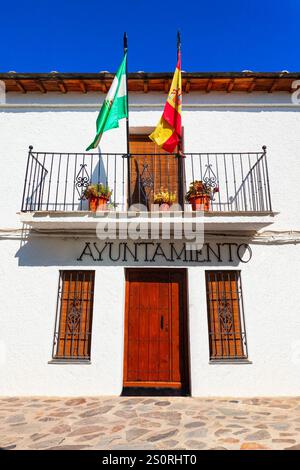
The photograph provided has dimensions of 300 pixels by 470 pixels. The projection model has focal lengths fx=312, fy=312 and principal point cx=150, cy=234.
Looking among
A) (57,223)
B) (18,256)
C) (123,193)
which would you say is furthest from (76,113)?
(18,256)

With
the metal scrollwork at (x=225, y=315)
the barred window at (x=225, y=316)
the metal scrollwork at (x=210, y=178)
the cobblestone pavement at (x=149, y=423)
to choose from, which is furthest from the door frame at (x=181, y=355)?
the metal scrollwork at (x=210, y=178)

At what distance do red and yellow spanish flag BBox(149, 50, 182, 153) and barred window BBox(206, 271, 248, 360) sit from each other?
279 centimetres

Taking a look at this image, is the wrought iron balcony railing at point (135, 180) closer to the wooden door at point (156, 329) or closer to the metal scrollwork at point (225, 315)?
the wooden door at point (156, 329)

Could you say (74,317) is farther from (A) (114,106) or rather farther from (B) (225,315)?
(A) (114,106)

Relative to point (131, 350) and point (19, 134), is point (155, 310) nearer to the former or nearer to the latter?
point (131, 350)

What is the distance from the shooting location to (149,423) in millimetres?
4434

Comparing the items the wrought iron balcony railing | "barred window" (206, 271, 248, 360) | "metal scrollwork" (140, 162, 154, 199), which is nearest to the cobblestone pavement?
"barred window" (206, 271, 248, 360)

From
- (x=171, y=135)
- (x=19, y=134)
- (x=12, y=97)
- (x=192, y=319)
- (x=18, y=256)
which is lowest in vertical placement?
(x=192, y=319)

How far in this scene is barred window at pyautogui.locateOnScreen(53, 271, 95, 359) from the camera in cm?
624

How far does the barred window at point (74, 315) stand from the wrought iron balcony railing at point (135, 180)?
1587 millimetres

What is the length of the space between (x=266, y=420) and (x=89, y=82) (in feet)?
24.9

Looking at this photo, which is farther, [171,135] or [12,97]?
[12,97]

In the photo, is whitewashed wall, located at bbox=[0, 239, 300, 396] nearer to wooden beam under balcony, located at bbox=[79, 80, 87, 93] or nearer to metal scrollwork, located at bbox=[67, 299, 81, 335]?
metal scrollwork, located at bbox=[67, 299, 81, 335]

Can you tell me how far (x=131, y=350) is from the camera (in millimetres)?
6328
